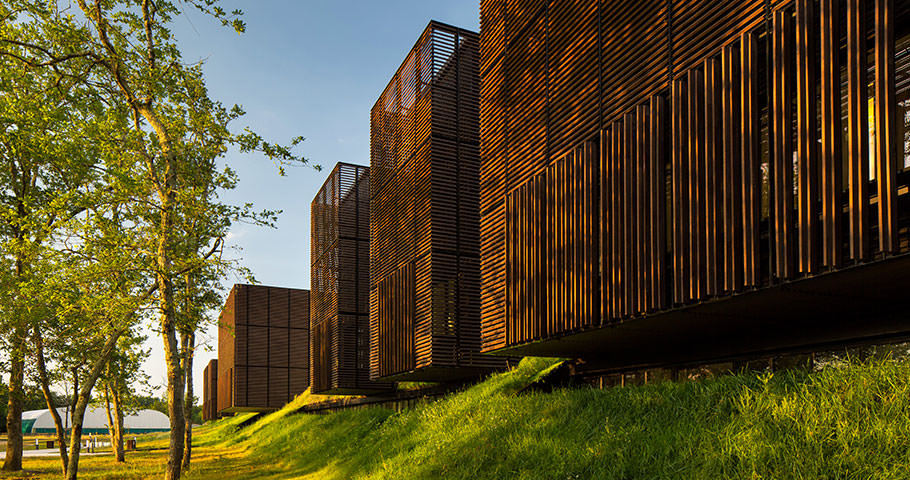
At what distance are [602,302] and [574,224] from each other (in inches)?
52.3

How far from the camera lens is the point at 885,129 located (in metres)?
4.80

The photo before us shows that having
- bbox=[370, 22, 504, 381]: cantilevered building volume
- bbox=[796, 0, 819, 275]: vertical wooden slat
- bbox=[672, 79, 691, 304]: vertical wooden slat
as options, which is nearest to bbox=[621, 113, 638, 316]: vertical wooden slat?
bbox=[672, 79, 691, 304]: vertical wooden slat

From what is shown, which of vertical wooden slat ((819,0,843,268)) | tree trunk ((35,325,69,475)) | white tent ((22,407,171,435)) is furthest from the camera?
white tent ((22,407,171,435))

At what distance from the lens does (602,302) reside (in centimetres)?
808

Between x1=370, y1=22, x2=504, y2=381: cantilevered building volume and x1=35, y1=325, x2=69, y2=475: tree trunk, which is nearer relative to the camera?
x1=370, y1=22, x2=504, y2=381: cantilevered building volume

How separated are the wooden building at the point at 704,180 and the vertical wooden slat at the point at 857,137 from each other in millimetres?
11

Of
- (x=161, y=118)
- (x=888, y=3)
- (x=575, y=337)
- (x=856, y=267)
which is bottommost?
(x=575, y=337)

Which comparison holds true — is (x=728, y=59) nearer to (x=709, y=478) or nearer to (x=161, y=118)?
(x=709, y=478)

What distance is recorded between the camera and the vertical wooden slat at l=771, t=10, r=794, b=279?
18.4 feet

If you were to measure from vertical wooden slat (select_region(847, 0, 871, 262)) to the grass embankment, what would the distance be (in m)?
1.20

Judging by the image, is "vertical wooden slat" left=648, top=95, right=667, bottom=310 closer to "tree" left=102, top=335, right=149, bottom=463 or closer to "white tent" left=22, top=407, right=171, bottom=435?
A: "tree" left=102, top=335, right=149, bottom=463

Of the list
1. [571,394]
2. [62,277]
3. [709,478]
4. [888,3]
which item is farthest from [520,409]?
[62,277]

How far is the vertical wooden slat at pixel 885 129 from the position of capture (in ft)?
15.6

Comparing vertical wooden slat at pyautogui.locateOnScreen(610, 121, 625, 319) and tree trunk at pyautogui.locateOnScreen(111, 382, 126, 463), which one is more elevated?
vertical wooden slat at pyautogui.locateOnScreen(610, 121, 625, 319)
